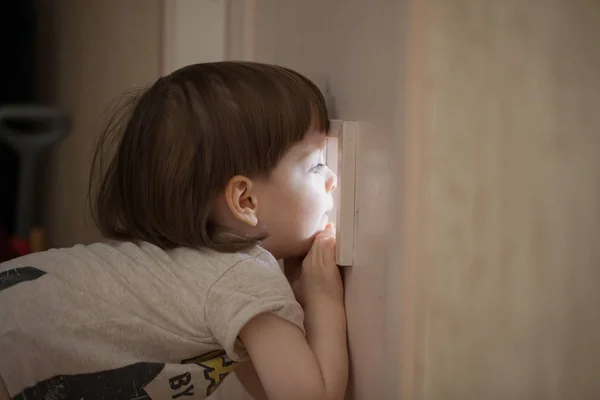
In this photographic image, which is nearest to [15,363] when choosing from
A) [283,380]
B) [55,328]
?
[55,328]

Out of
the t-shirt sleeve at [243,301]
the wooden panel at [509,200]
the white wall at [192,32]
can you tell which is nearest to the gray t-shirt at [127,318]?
the t-shirt sleeve at [243,301]

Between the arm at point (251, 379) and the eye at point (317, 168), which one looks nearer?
the eye at point (317, 168)

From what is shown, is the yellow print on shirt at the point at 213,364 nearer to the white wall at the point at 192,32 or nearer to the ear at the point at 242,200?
the ear at the point at 242,200

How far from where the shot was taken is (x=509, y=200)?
0.46 m

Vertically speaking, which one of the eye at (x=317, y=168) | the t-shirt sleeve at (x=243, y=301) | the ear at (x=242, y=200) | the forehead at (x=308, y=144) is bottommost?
the t-shirt sleeve at (x=243, y=301)

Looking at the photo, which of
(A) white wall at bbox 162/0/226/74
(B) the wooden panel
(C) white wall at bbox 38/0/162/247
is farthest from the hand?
(C) white wall at bbox 38/0/162/247

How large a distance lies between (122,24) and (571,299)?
1.25 meters

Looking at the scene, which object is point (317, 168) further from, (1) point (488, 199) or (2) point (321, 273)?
(1) point (488, 199)

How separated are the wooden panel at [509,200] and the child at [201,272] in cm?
22

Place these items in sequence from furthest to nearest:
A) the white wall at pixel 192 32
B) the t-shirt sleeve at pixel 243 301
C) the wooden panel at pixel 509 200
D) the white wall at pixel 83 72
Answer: the white wall at pixel 83 72 → the white wall at pixel 192 32 → the t-shirt sleeve at pixel 243 301 → the wooden panel at pixel 509 200

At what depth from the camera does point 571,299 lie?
0.48m

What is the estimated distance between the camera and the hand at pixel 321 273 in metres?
0.70

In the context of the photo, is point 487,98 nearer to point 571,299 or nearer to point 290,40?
point 571,299

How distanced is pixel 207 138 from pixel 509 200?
0.34 meters
